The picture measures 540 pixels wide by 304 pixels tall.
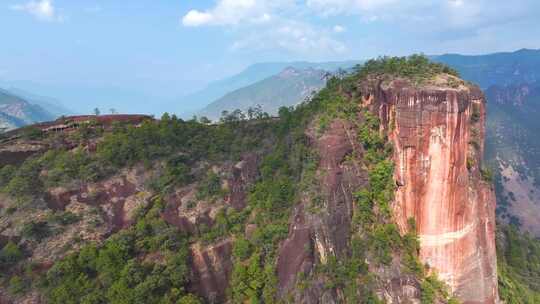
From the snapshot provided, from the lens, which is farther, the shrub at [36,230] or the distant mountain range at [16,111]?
the distant mountain range at [16,111]

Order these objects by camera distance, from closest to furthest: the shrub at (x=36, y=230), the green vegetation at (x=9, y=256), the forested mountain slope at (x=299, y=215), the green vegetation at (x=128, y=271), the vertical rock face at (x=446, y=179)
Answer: the vertical rock face at (x=446, y=179) < the forested mountain slope at (x=299, y=215) < the green vegetation at (x=128, y=271) < the green vegetation at (x=9, y=256) < the shrub at (x=36, y=230)

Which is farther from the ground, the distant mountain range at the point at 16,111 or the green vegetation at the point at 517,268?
the distant mountain range at the point at 16,111

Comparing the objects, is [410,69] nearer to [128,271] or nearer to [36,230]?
[128,271]

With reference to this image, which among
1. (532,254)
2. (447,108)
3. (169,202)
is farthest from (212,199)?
(532,254)

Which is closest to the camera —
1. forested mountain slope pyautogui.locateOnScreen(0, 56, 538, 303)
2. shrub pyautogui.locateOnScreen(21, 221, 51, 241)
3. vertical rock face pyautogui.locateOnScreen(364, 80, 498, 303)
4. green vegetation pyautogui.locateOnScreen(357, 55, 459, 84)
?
vertical rock face pyautogui.locateOnScreen(364, 80, 498, 303)

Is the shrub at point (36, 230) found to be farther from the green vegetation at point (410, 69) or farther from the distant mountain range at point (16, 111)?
the distant mountain range at point (16, 111)

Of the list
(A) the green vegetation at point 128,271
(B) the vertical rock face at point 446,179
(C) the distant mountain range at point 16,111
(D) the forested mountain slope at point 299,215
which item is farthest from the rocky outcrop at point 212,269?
(C) the distant mountain range at point 16,111

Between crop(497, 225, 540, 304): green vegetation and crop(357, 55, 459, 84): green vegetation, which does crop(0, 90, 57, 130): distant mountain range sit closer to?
crop(357, 55, 459, 84): green vegetation

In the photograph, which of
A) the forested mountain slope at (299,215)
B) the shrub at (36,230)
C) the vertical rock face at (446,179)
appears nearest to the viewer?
the vertical rock face at (446,179)

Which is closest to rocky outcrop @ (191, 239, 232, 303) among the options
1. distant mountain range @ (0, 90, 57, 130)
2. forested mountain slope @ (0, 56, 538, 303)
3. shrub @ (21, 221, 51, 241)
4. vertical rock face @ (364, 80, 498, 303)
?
forested mountain slope @ (0, 56, 538, 303)
